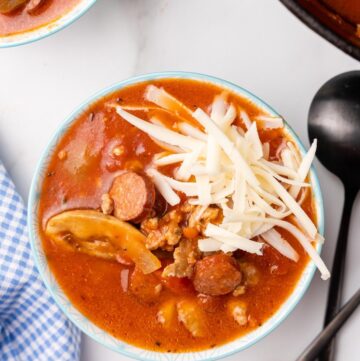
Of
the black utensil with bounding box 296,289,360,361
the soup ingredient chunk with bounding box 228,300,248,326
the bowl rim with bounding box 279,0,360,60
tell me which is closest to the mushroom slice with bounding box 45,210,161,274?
the soup ingredient chunk with bounding box 228,300,248,326

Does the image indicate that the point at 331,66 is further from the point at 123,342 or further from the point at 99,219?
the point at 123,342

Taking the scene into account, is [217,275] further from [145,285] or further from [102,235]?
[102,235]

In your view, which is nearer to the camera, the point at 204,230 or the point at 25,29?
the point at 204,230

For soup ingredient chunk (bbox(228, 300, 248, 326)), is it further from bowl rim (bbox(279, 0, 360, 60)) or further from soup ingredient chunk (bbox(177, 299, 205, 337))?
Answer: bowl rim (bbox(279, 0, 360, 60))

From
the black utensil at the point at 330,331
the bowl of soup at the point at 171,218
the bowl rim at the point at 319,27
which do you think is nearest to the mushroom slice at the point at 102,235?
the bowl of soup at the point at 171,218

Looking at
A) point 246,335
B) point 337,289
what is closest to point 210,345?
point 246,335

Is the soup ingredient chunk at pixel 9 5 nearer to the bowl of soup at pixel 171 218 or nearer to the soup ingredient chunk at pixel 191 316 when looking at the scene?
the bowl of soup at pixel 171 218

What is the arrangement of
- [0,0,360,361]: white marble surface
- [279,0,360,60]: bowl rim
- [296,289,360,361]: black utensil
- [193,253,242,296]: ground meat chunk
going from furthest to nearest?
1. [0,0,360,361]: white marble surface
2. [296,289,360,361]: black utensil
3. [193,253,242,296]: ground meat chunk
4. [279,0,360,60]: bowl rim
